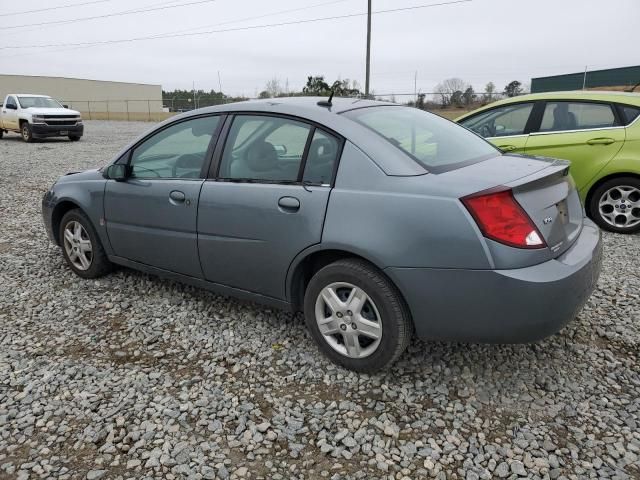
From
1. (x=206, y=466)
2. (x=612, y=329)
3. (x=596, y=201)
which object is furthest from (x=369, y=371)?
(x=596, y=201)

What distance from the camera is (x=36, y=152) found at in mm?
15070

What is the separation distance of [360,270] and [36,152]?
616 inches

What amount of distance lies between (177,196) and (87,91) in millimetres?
70913

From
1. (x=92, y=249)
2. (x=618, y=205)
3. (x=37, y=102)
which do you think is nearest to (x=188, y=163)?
(x=92, y=249)

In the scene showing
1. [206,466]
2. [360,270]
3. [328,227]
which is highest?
[328,227]

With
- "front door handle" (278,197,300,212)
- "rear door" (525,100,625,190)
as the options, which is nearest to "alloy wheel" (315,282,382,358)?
"front door handle" (278,197,300,212)

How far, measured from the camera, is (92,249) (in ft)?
13.8

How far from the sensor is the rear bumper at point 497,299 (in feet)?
7.59

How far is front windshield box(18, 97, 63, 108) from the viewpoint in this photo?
18438mm

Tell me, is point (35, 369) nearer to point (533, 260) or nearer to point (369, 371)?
point (369, 371)

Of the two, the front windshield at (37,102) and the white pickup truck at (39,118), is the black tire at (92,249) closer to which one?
the white pickup truck at (39,118)

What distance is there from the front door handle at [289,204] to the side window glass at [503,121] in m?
4.27

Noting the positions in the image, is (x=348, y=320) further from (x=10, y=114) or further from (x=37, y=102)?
(x=10, y=114)

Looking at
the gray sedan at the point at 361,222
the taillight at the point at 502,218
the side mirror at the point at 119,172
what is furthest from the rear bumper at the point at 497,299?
the side mirror at the point at 119,172
